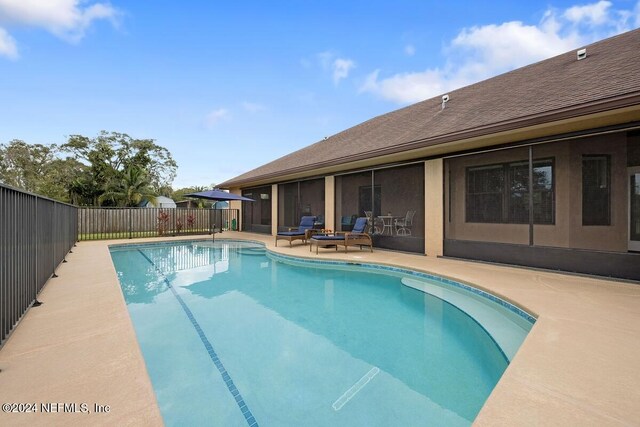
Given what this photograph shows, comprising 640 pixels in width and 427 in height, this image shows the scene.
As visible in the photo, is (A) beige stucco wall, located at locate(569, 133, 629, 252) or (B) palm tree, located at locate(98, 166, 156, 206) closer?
(A) beige stucco wall, located at locate(569, 133, 629, 252)

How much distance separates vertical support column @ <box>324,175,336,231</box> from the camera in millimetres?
11211

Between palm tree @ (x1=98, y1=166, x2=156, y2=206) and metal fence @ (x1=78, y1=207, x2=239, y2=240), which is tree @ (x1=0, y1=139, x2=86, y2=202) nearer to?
palm tree @ (x1=98, y1=166, x2=156, y2=206)

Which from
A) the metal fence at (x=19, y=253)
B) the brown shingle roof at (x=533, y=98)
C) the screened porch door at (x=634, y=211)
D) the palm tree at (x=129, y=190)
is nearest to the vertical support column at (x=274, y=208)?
the brown shingle roof at (x=533, y=98)

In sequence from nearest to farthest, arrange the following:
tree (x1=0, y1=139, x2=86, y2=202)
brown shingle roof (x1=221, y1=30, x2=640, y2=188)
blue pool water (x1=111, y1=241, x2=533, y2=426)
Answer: blue pool water (x1=111, y1=241, x2=533, y2=426) < brown shingle roof (x1=221, y1=30, x2=640, y2=188) < tree (x1=0, y1=139, x2=86, y2=202)

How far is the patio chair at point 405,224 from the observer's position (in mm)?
10477

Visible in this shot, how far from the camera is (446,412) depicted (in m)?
2.27

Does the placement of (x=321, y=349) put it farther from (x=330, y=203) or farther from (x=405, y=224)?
(x=330, y=203)

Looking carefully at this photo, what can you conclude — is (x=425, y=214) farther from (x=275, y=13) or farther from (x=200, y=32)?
A: (x=200, y=32)

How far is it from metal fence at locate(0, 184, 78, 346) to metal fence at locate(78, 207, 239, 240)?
392 inches

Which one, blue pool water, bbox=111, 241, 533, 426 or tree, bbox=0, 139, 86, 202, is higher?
tree, bbox=0, 139, 86, 202

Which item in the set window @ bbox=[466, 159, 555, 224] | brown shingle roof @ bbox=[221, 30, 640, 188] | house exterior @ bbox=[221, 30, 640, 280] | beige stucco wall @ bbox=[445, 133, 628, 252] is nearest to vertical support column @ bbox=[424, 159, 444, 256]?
house exterior @ bbox=[221, 30, 640, 280]

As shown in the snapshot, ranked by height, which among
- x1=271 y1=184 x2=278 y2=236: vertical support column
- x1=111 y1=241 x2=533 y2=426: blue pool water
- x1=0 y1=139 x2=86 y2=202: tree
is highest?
x1=0 y1=139 x2=86 y2=202: tree

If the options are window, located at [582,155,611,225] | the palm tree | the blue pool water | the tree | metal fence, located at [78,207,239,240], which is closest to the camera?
the blue pool water

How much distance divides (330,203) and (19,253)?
8931 mm
